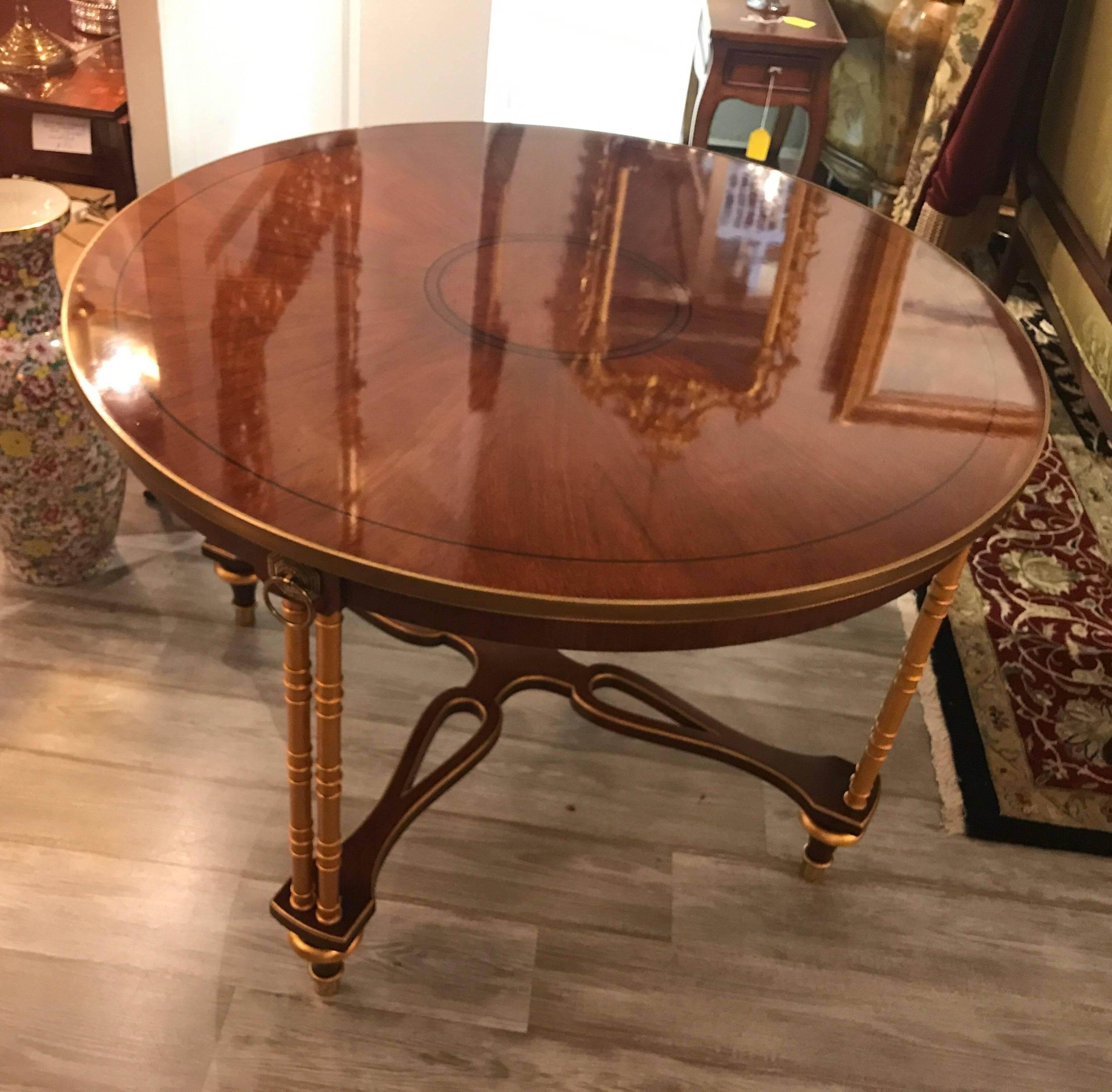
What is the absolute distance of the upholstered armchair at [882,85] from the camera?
254 centimetres

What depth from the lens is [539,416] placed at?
88cm

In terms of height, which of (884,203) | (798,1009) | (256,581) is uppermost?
(884,203)

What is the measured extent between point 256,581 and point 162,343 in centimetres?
65

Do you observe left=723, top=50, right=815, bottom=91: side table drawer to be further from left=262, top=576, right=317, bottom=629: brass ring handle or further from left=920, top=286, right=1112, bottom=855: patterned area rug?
left=262, top=576, right=317, bottom=629: brass ring handle

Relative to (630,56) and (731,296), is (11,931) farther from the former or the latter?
(630,56)

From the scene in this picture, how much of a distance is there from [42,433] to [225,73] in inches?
30.7

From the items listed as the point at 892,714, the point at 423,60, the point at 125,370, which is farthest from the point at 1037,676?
the point at 423,60

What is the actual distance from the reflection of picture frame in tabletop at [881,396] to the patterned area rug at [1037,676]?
29 centimetres

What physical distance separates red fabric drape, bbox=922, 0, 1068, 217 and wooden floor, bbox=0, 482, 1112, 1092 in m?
1.43

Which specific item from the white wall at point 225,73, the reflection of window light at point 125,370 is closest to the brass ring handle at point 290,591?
the reflection of window light at point 125,370

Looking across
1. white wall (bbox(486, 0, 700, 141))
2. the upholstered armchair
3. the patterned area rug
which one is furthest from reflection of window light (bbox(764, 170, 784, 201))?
white wall (bbox(486, 0, 700, 141))

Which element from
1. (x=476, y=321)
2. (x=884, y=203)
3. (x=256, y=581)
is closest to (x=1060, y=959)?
(x=476, y=321)

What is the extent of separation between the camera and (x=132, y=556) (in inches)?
65.1

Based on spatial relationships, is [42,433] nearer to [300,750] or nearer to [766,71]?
[300,750]
